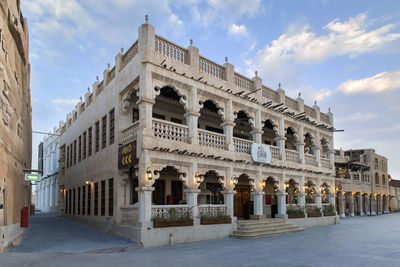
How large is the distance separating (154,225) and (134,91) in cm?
681

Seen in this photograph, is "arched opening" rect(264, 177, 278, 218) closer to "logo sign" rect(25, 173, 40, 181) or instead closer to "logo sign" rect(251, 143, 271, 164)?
"logo sign" rect(251, 143, 271, 164)

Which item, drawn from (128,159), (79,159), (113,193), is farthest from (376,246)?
(79,159)

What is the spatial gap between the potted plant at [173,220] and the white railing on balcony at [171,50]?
7.45 meters

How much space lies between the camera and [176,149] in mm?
15422

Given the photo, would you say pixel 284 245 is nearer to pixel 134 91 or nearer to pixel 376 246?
pixel 376 246

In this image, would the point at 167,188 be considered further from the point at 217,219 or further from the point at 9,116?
the point at 9,116

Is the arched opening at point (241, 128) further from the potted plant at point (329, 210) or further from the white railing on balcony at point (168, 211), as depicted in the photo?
the white railing on balcony at point (168, 211)

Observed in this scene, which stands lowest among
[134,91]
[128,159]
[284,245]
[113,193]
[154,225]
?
[284,245]

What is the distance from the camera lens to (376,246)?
535 inches

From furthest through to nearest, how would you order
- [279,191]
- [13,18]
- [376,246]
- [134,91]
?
1. [279,191]
2. [134,91]
3. [376,246]
4. [13,18]

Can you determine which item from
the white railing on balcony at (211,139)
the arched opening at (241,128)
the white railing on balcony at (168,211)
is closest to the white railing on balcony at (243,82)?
the arched opening at (241,128)

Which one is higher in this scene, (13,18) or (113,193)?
(13,18)

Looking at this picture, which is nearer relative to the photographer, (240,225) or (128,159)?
(128,159)

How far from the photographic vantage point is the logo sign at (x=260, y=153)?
19.5 meters
